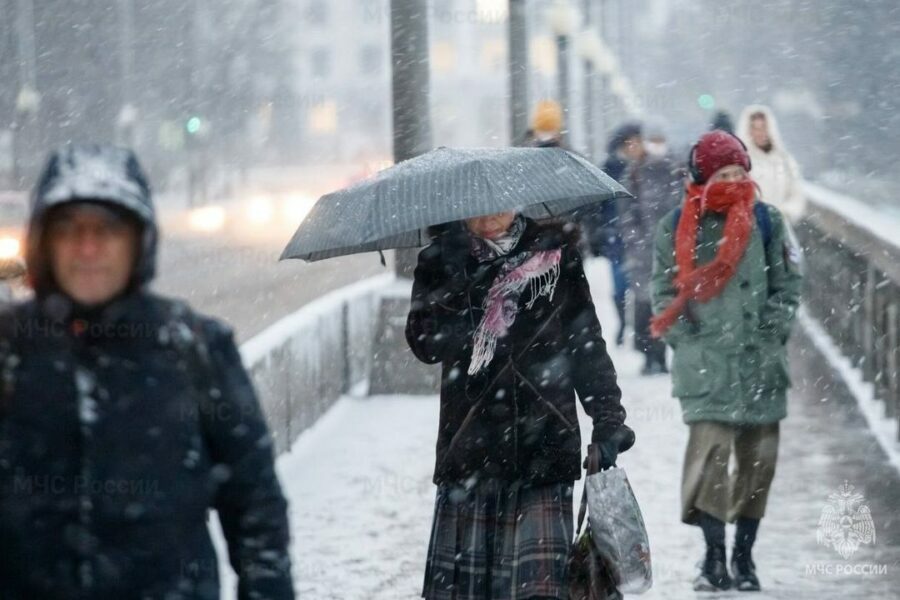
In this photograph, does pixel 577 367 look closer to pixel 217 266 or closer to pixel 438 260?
pixel 438 260

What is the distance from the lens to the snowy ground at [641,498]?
276 inches

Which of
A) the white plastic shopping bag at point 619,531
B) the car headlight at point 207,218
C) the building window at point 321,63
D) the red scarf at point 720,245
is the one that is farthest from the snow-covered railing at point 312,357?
the building window at point 321,63

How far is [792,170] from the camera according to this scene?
1080cm

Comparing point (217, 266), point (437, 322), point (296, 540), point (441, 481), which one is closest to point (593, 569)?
point (441, 481)

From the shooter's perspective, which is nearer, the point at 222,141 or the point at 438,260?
the point at 438,260

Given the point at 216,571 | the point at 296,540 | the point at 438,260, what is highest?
the point at 438,260

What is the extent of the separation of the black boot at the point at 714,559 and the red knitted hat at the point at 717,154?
134 centimetres

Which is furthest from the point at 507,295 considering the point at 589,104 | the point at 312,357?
the point at 589,104

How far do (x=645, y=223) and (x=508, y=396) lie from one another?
8.29 meters

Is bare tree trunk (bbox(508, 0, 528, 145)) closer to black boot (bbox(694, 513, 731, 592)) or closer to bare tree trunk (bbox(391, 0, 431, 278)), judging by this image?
bare tree trunk (bbox(391, 0, 431, 278))

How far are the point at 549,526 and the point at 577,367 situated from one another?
0.49 meters

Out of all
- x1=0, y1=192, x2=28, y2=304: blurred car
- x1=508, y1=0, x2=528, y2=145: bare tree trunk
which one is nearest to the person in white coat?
x1=508, y1=0, x2=528, y2=145: bare tree trunk

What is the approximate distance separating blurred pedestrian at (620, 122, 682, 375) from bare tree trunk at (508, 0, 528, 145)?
3.75 m

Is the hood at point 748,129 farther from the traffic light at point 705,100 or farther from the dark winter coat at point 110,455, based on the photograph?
the traffic light at point 705,100
